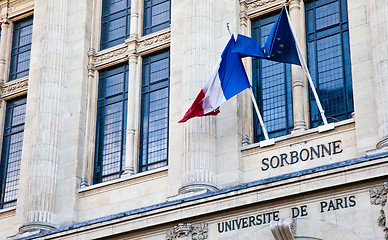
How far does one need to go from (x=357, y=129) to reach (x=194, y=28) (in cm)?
720

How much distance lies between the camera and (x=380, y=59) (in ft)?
84.7

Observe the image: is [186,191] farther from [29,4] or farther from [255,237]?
[29,4]

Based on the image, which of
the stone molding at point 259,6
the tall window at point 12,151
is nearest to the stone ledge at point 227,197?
the tall window at point 12,151

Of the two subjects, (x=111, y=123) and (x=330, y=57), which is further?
(x=111, y=123)

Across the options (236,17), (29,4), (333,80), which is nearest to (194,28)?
(236,17)

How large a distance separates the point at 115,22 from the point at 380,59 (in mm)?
12023

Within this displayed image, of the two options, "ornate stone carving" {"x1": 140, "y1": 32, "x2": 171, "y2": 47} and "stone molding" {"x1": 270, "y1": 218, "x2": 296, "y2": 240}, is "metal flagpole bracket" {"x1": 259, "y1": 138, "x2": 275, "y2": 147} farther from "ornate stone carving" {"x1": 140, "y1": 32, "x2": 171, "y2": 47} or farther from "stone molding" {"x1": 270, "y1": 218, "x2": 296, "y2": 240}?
"ornate stone carving" {"x1": 140, "y1": 32, "x2": 171, "y2": 47}

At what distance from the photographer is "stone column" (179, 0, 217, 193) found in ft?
92.2

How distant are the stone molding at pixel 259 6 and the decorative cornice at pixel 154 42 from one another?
313 centimetres

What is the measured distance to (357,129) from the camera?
25984 millimetres

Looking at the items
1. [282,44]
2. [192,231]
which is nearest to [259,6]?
[282,44]

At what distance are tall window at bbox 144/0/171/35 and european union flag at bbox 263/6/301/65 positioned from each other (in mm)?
5886

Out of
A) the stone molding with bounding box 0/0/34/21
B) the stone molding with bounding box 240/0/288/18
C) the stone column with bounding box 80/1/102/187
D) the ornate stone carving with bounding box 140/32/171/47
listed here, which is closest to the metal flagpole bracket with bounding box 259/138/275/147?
the stone molding with bounding box 240/0/288/18

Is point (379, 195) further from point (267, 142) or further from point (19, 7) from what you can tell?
point (19, 7)
